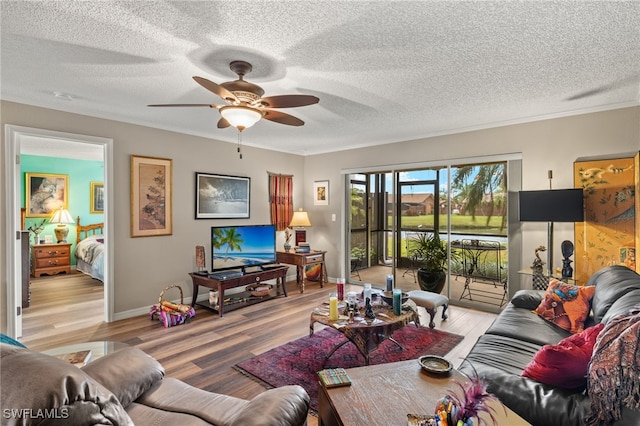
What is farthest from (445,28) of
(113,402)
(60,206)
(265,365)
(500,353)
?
(60,206)

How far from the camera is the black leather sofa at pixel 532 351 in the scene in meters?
1.38

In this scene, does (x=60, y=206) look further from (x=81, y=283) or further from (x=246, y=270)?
(x=246, y=270)

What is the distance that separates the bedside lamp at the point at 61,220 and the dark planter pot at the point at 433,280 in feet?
23.9

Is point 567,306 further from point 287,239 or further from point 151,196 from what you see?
point 151,196

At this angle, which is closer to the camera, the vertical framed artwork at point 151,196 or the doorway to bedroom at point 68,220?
the vertical framed artwork at point 151,196

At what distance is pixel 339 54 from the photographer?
2.35m

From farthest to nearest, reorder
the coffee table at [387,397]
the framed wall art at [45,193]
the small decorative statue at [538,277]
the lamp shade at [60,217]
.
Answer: the lamp shade at [60,217] < the framed wall art at [45,193] < the small decorative statue at [538,277] < the coffee table at [387,397]

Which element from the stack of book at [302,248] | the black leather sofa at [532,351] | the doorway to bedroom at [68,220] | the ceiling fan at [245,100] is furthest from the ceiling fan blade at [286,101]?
the doorway to bedroom at [68,220]

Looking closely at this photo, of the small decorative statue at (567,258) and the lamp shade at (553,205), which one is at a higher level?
the lamp shade at (553,205)

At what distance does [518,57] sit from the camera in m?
2.38

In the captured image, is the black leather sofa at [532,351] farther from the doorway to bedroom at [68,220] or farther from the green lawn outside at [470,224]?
the doorway to bedroom at [68,220]

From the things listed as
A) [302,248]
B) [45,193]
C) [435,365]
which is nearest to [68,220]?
[45,193]

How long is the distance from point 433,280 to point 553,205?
1872 mm

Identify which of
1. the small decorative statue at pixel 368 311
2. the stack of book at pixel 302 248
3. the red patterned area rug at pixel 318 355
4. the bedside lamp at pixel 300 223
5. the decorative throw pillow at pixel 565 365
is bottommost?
the red patterned area rug at pixel 318 355
